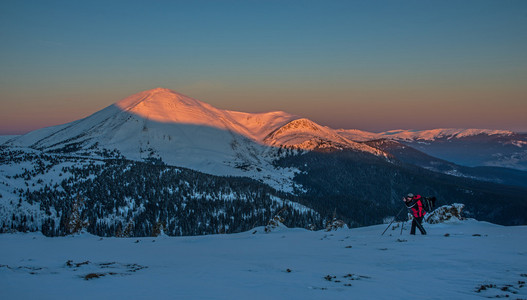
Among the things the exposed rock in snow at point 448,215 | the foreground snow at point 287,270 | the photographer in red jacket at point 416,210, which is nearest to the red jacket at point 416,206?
the photographer in red jacket at point 416,210

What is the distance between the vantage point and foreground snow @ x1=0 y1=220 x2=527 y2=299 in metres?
8.73

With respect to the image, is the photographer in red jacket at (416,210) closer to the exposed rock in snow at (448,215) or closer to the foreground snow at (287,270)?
the foreground snow at (287,270)

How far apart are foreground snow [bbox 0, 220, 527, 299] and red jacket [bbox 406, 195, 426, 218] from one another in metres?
1.59

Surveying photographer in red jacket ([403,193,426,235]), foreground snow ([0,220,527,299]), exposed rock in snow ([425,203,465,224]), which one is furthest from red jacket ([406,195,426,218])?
exposed rock in snow ([425,203,465,224])

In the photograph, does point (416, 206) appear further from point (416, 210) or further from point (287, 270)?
point (287, 270)

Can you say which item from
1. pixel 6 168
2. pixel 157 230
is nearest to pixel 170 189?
pixel 6 168

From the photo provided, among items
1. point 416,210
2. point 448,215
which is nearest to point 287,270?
point 416,210

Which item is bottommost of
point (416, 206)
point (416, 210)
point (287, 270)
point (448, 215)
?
point (287, 270)

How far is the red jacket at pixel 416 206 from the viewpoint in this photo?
20.7 metres

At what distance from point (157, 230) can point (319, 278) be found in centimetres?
3626

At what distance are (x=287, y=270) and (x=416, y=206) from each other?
12334 millimetres

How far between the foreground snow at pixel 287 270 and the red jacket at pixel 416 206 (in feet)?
5.21

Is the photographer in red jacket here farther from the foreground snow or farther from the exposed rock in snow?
the exposed rock in snow

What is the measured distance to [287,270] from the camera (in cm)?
1200
